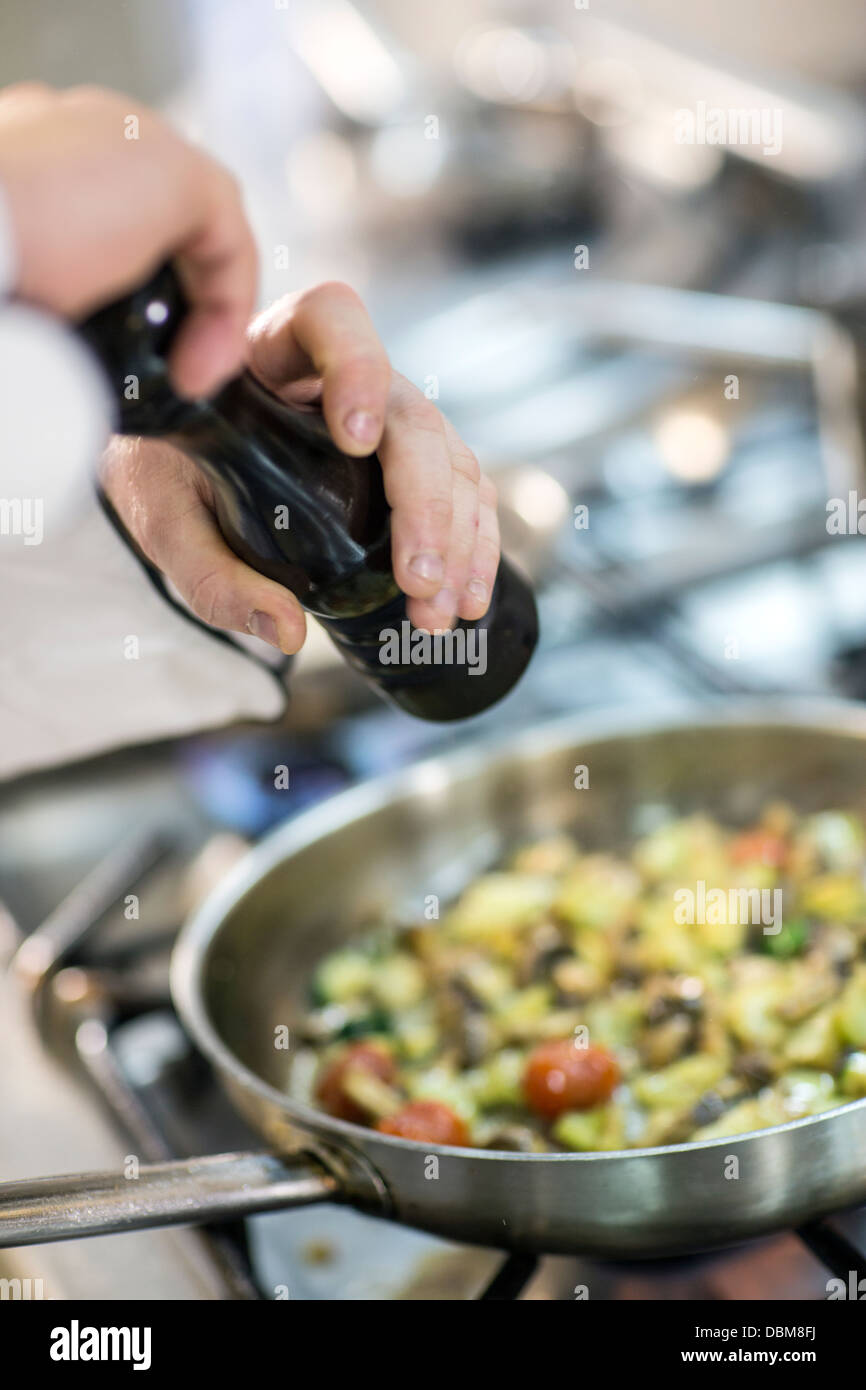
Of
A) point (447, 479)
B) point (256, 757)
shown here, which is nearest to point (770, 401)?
point (256, 757)

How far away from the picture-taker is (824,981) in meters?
0.68

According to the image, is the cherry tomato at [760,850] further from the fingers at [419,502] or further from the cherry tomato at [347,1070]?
the fingers at [419,502]

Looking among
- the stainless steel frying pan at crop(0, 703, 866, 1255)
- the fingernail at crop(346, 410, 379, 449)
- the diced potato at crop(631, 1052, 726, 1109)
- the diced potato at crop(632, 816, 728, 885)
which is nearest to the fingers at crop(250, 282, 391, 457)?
the fingernail at crop(346, 410, 379, 449)

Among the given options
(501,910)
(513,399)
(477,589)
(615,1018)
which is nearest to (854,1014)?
(615,1018)

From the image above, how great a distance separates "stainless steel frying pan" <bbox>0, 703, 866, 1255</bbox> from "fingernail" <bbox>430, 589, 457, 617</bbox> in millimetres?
231

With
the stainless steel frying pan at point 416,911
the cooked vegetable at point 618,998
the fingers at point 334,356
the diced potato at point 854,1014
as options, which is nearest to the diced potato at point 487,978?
the cooked vegetable at point 618,998

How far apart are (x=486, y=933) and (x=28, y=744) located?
0.32m

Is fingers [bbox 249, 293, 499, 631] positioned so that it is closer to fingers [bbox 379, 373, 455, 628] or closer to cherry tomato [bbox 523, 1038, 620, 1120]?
fingers [bbox 379, 373, 455, 628]

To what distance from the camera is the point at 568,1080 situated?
0.64 metres

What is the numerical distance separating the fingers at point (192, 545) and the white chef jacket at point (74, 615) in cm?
2

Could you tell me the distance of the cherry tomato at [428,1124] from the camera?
0.61 m

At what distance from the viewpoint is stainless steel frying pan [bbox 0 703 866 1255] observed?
49cm

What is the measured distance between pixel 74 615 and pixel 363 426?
293 millimetres
